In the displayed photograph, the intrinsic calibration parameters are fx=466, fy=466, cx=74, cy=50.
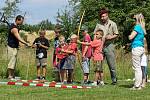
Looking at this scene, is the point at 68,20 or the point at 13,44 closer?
the point at 13,44

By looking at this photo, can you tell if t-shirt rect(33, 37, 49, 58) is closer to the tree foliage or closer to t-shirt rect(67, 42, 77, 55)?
t-shirt rect(67, 42, 77, 55)

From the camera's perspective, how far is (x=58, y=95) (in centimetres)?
957

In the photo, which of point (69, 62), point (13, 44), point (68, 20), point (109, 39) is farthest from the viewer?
point (68, 20)

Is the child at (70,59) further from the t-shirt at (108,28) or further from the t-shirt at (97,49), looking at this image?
the t-shirt at (108,28)

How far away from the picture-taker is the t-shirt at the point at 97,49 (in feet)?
41.7

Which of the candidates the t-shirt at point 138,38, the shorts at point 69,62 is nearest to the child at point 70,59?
the shorts at point 69,62

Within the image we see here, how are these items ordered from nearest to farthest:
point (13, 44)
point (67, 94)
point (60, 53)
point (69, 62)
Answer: point (67, 94)
point (69, 62)
point (13, 44)
point (60, 53)

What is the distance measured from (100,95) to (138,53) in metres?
2.02

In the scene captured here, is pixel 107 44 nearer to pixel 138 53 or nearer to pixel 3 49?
pixel 138 53

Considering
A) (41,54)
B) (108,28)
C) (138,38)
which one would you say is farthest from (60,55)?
(138,38)

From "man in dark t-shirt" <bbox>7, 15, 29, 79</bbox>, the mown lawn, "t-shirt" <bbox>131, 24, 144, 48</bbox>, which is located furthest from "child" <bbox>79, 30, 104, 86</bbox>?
"man in dark t-shirt" <bbox>7, 15, 29, 79</bbox>

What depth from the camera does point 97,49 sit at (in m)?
12.8

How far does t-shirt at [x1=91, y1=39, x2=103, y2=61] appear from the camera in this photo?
12.7 m

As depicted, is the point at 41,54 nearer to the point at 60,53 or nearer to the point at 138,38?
the point at 60,53
